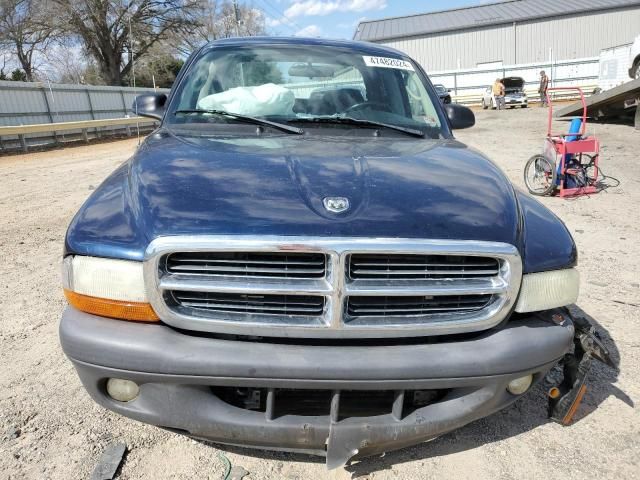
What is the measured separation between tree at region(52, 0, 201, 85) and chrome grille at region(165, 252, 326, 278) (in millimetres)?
36401

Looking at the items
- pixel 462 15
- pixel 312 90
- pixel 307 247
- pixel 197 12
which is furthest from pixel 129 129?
pixel 462 15

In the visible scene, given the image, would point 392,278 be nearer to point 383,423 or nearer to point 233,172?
point 383,423

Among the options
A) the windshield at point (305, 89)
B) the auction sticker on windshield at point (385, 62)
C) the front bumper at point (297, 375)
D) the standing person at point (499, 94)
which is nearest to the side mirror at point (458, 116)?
the windshield at point (305, 89)

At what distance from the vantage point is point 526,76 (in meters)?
33.5

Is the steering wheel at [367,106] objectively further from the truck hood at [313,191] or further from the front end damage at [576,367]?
the front end damage at [576,367]

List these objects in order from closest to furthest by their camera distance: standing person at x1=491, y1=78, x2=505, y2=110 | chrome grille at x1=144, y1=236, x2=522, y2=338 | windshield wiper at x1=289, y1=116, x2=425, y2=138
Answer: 1. chrome grille at x1=144, y1=236, x2=522, y2=338
2. windshield wiper at x1=289, y1=116, x2=425, y2=138
3. standing person at x1=491, y1=78, x2=505, y2=110

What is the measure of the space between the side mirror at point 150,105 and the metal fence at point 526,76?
103ft

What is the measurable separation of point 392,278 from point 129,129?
2399 cm

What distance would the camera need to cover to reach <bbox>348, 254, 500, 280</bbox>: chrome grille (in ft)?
5.97

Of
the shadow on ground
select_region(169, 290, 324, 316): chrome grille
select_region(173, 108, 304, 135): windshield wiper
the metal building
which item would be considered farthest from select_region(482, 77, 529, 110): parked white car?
select_region(169, 290, 324, 316): chrome grille

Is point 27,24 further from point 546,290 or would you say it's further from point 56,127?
point 546,290

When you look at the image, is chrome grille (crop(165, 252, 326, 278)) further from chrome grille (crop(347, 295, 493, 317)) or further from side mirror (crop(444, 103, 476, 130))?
side mirror (crop(444, 103, 476, 130))

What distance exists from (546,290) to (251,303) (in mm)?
1138

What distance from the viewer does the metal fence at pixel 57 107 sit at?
1830 cm
